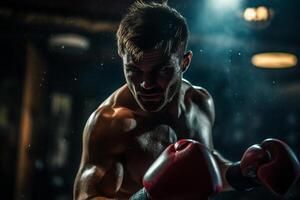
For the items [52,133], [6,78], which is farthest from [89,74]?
[6,78]

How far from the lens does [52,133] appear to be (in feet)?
10.1

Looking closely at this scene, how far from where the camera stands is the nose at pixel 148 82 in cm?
140

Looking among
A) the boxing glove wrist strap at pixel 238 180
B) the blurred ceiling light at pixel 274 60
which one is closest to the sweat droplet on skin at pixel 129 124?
the boxing glove wrist strap at pixel 238 180

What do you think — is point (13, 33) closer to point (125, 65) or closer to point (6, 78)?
point (6, 78)

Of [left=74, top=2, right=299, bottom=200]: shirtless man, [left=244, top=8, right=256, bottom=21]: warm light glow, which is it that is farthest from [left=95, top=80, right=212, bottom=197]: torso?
[left=244, top=8, right=256, bottom=21]: warm light glow

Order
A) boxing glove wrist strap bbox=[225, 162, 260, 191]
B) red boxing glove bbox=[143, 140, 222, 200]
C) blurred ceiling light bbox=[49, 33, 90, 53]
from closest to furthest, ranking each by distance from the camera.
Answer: red boxing glove bbox=[143, 140, 222, 200] < boxing glove wrist strap bbox=[225, 162, 260, 191] < blurred ceiling light bbox=[49, 33, 90, 53]

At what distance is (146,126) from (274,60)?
1125mm

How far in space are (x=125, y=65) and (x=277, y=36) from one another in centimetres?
134

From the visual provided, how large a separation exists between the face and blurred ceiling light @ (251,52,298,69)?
72 cm

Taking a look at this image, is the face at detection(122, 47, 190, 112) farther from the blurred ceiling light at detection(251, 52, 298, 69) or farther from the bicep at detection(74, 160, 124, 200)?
the blurred ceiling light at detection(251, 52, 298, 69)

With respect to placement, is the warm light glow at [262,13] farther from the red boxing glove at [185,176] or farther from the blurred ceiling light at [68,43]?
the red boxing glove at [185,176]

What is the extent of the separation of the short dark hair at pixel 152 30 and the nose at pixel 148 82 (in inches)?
2.3

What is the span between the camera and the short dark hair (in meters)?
1.40

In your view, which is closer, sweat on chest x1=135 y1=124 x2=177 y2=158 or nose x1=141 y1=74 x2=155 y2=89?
nose x1=141 y1=74 x2=155 y2=89
